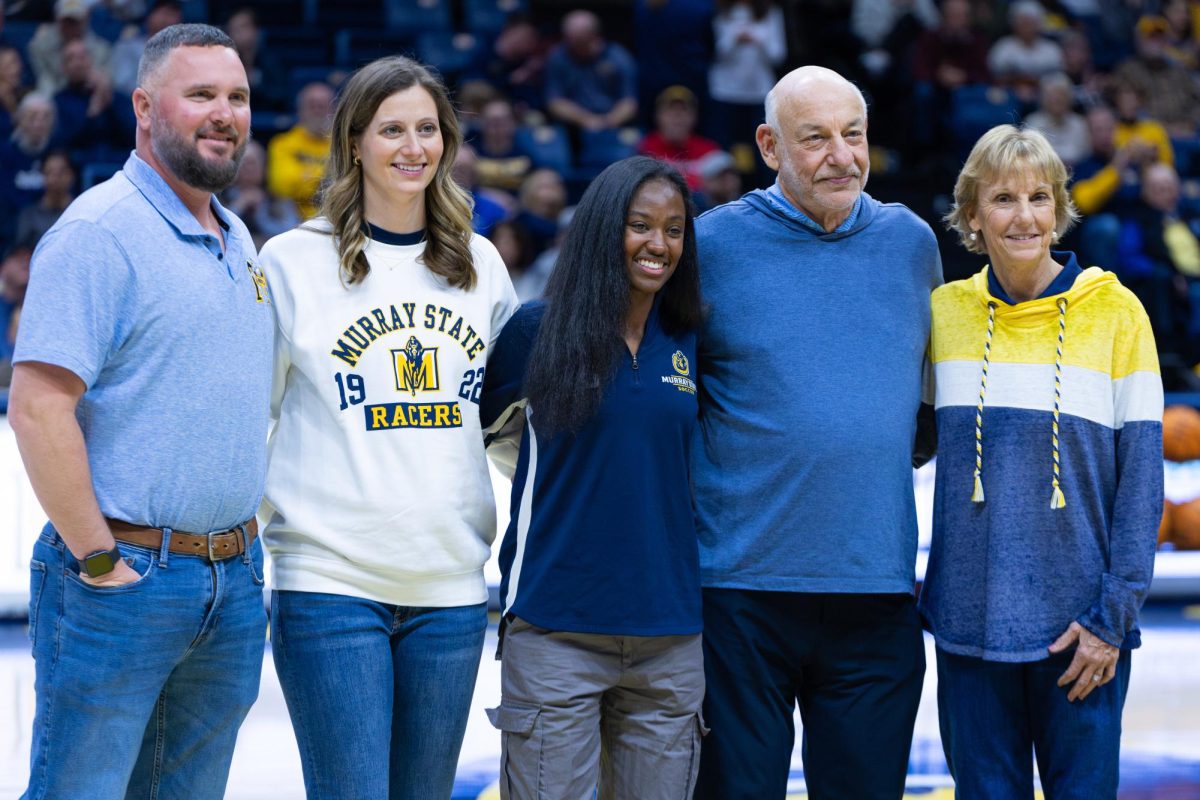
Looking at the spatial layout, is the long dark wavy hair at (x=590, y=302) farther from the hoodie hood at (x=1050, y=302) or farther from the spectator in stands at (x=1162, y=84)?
the spectator in stands at (x=1162, y=84)

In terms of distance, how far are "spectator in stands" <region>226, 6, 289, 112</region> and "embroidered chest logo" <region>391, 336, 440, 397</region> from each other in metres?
7.85

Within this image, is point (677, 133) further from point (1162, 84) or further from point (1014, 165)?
point (1014, 165)

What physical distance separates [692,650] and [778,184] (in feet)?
3.61

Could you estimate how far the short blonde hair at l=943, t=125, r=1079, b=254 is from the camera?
10.4 feet

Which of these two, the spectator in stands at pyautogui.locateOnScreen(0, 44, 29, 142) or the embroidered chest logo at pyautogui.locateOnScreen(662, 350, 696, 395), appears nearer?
the embroidered chest logo at pyautogui.locateOnScreen(662, 350, 696, 395)

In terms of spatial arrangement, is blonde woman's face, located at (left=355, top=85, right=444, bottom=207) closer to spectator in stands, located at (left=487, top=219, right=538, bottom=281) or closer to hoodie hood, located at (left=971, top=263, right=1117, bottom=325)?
hoodie hood, located at (left=971, top=263, right=1117, bottom=325)

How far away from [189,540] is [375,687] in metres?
0.47

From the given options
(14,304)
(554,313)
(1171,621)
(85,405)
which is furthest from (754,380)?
(14,304)

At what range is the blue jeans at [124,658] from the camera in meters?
2.72

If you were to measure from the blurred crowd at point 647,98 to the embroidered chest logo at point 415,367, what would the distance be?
5.59 meters

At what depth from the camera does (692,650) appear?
3.09 meters

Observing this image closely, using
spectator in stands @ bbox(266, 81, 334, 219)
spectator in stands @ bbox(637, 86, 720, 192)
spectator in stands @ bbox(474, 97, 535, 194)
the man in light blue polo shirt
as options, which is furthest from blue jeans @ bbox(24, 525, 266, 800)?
spectator in stands @ bbox(637, 86, 720, 192)

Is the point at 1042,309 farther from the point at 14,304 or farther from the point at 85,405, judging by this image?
the point at 14,304

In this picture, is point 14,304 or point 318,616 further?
point 14,304
